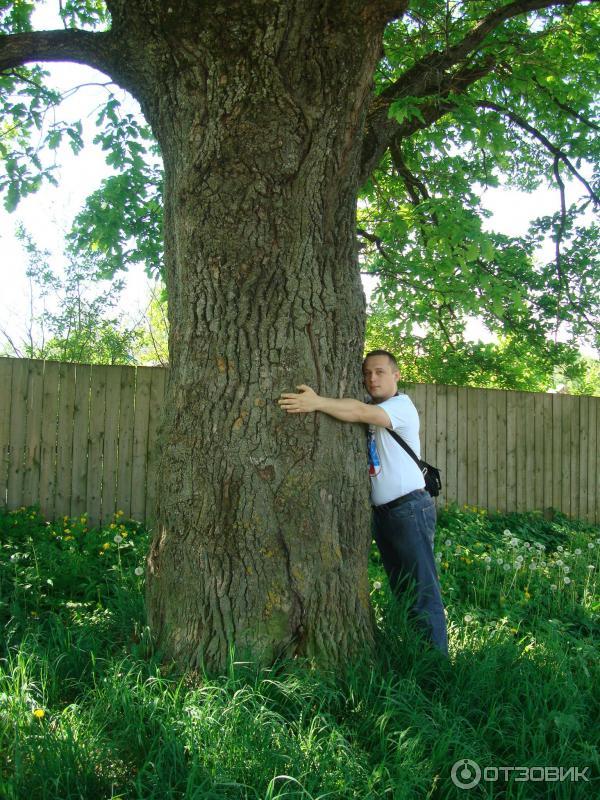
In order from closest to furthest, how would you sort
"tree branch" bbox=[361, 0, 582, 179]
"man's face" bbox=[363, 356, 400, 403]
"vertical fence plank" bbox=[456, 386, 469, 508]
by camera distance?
"man's face" bbox=[363, 356, 400, 403], "tree branch" bbox=[361, 0, 582, 179], "vertical fence plank" bbox=[456, 386, 469, 508]

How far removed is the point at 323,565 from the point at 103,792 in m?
1.34

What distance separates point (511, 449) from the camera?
29.6 feet

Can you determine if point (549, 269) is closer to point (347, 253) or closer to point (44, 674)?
point (347, 253)

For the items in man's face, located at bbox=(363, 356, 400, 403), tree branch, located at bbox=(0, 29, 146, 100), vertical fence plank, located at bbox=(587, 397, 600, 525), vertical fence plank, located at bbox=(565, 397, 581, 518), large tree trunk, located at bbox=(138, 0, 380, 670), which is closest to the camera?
large tree trunk, located at bbox=(138, 0, 380, 670)

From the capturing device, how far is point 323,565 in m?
3.14

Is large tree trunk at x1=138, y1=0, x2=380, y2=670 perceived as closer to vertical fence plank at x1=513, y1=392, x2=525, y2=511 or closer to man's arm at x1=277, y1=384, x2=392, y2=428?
man's arm at x1=277, y1=384, x2=392, y2=428

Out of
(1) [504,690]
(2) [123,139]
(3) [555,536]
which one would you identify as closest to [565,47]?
(2) [123,139]

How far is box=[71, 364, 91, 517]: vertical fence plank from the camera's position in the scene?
6555mm

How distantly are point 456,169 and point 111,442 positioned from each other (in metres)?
4.72

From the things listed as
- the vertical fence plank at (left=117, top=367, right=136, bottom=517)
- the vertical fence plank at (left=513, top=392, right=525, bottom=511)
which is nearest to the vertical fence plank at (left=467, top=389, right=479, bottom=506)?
the vertical fence plank at (left=513, top=392, right=525, bottom=511)

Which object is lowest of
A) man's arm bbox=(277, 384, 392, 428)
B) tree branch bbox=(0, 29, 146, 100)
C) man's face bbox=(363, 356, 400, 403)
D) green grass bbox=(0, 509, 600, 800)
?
green grass bbox=(0, 509, 600, 800)

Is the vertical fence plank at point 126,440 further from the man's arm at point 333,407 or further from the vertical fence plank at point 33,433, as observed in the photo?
the man's arm at point 333,407

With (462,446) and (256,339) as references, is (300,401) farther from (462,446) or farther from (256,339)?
(462,446)

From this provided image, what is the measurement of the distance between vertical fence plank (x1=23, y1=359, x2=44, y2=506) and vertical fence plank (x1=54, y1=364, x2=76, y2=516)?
0.19 metres
